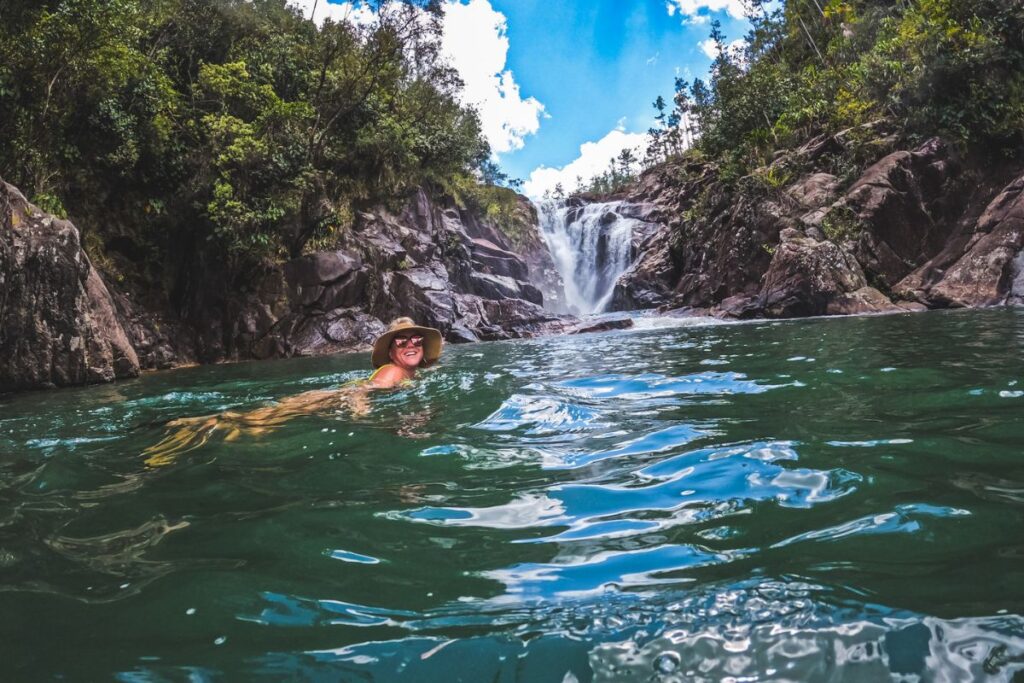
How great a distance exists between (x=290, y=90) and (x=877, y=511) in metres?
20.8

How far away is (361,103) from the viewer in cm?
1966

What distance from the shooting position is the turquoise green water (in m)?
1.15

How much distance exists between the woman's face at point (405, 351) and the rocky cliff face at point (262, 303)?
587 cm

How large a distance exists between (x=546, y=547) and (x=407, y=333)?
3.57 meters

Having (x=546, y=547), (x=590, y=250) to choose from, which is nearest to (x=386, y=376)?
(x=546, y=547)

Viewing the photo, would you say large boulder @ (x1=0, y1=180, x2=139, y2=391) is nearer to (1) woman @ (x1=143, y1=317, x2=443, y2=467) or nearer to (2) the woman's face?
(1) woman @ (x1=143, y1=317, x2=443, y2=467)

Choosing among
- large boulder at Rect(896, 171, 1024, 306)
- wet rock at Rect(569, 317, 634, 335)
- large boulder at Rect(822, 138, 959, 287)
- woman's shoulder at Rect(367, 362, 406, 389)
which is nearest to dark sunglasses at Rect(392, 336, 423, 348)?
woman's shoulder at Rect(367, 362, 406, 389)

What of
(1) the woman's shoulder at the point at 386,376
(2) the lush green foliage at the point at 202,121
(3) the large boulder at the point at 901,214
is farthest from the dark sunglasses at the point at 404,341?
(3) the large boulder at the point at 901,214

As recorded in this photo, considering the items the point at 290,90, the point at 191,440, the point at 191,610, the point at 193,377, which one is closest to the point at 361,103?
the point at 290,90

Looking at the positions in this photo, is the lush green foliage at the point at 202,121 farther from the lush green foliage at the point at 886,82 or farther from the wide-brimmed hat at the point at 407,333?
the lush green foliage at the point at 886,82

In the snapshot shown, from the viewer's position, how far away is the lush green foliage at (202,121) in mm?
10508

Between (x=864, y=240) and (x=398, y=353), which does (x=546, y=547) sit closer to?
(x=398, y=353)

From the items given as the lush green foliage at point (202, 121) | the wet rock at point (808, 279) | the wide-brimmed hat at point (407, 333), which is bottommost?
the wide-brimmed hat at point (407, 333)

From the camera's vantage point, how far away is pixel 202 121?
1488 centimetres
